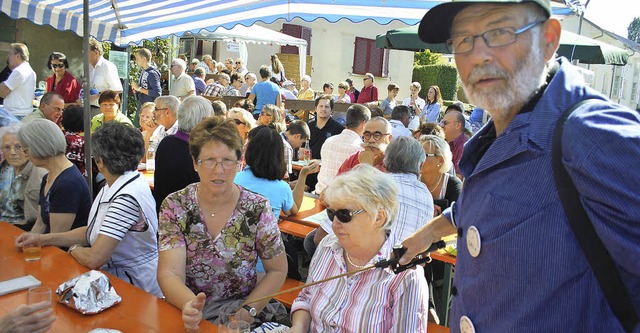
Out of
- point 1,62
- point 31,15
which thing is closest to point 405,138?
point 31,15

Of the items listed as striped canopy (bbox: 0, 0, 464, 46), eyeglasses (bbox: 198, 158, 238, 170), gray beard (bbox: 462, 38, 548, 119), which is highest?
striped canopy (bbox: 0, 0, 464, 46)

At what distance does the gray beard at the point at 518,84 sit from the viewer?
56.6 inches

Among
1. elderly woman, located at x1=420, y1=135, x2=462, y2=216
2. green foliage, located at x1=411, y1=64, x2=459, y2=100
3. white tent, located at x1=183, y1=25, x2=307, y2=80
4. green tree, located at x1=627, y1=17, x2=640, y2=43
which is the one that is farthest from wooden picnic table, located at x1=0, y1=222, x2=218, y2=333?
green tree, located at x1=627, y1=17, x2=640, y2=43

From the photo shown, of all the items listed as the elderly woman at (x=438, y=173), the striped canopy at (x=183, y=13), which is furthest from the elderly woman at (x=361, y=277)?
the striped canopy at (x=183, y=13)

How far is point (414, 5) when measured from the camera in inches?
212

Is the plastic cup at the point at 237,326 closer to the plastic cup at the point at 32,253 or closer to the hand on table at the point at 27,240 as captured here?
the plastic cup at the point at 32,253

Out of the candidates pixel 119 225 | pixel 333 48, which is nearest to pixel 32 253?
pixel 119 225

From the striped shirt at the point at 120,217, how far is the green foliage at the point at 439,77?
2272 centimetres

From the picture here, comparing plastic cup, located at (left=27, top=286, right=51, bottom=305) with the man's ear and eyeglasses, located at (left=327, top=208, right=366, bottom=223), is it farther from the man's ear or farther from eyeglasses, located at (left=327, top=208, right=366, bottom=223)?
the man's ear

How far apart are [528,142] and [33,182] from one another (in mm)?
4070

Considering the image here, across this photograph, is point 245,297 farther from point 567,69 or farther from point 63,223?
point 567,69

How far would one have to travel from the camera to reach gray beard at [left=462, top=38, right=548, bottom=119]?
1438 mm

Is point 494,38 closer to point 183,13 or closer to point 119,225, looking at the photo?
point 119,225

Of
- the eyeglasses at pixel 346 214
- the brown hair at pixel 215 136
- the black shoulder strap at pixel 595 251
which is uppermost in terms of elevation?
the black shoulder strap at pixel 595 251
